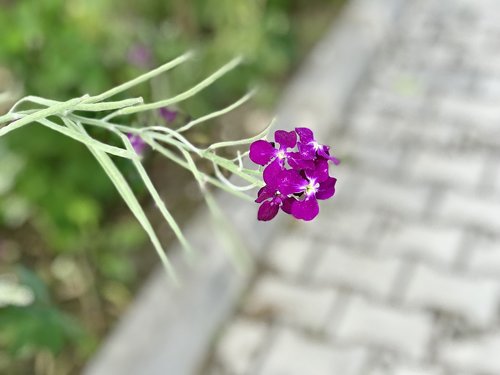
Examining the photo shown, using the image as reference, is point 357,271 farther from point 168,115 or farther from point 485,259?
point 168,115

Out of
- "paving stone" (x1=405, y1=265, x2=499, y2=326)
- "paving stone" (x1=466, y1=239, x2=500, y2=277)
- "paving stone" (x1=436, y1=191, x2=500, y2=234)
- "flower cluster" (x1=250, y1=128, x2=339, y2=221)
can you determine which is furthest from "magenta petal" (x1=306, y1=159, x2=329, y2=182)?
"paving stone" (x1=436, y1=191, x2=500, y2=234)

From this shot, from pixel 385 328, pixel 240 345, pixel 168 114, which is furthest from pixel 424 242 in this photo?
pixel 168 114

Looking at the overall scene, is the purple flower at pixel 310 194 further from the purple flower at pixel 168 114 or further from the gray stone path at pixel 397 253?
the gray stone path at pixel 397 253

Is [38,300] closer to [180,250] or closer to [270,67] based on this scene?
[180,250]

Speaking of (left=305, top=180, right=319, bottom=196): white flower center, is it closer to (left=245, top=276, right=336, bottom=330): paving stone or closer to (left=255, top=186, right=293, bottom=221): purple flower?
(left=255, top=186, right=293, bottom=221): purple flower

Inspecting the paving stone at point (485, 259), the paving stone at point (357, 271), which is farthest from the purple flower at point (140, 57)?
the paving stone at point (485, 259)

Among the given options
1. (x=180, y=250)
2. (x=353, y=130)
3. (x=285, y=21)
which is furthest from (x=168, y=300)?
(x=285, y=21)
